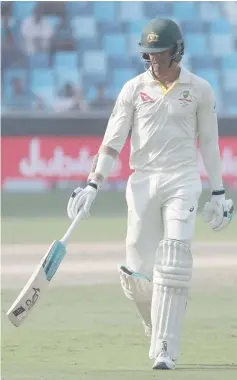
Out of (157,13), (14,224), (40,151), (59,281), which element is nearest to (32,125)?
(40,151)

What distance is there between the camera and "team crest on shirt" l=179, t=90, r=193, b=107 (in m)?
5.98

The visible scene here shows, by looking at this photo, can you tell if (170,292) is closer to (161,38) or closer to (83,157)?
(161,38)

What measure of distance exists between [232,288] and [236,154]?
7252mm

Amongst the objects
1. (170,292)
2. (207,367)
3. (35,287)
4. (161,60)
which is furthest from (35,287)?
(161,60)

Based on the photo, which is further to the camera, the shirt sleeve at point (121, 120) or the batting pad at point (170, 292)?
the shirt sleeve at point (121, 120)

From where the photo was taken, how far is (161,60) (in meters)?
6.02

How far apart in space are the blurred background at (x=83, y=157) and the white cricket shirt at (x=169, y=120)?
49.9 inches

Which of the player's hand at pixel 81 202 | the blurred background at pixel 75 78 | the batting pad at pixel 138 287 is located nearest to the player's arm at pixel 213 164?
the batting pad at pixel 138 287

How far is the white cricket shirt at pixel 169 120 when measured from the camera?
19.7ft

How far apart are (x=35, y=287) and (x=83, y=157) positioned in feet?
35.9

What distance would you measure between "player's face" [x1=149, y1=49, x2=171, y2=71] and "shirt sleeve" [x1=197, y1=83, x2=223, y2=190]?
24 centimetres

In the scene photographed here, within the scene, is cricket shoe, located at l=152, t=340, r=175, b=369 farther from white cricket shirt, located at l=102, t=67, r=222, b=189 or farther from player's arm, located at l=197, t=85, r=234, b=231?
white cricket shirt, located at l=102, t=67, r=222, b=189

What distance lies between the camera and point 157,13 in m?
19.4

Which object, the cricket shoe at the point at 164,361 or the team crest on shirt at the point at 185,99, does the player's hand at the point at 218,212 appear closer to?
the team crest on shirt at the point at 185,99
